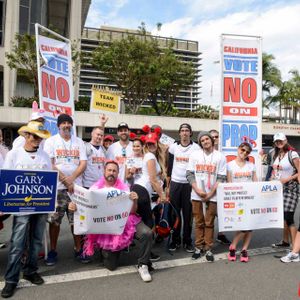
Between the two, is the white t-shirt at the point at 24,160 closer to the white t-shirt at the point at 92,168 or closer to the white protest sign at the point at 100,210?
the white protest sign at the point at 100,210

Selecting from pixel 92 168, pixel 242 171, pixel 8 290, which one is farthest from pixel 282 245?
pixel 8 290

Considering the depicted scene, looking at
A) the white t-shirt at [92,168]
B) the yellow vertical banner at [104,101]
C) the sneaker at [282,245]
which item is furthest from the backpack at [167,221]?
the yellow vertical banner at [104,101]

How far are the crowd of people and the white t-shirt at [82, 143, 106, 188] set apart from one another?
15 mm

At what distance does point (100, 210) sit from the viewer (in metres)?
4.26

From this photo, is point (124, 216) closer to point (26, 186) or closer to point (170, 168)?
point (26, 186)

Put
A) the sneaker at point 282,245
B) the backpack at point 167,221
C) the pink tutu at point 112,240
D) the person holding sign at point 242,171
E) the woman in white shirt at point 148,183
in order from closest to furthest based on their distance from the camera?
the pink tutu at point 112,240
the woman in white shirt at point 148,183
the person holding sign at point 242,171
the backpack at point 167,221
the sneaker at point 282,245

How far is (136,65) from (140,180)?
2383 centimetres

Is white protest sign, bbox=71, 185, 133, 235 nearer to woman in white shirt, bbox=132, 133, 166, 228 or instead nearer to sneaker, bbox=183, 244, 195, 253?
woman in white shirt, bbox=132, 133, 166, 228

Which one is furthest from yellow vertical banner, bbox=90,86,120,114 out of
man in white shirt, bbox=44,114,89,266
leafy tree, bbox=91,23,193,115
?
leafy tree, bbox=91,23,193,115

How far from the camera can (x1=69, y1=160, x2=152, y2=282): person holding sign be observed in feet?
14.1

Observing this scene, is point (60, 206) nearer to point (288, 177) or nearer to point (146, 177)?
point (146, 177)

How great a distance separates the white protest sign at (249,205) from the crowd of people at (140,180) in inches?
5.6

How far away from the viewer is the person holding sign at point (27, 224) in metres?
3.76

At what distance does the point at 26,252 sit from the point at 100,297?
1.27m
